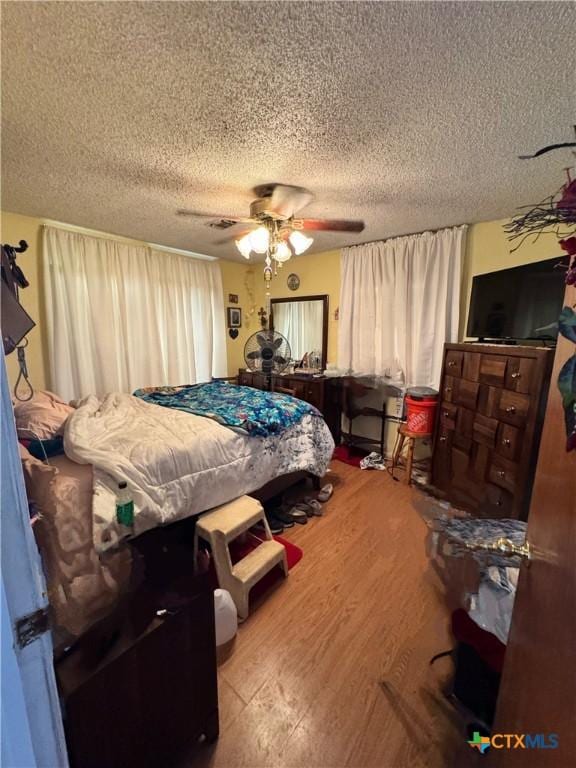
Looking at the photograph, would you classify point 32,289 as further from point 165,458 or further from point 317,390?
point 317,390

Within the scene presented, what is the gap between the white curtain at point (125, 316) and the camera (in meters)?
2.81

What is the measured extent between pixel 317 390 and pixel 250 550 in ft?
6.00

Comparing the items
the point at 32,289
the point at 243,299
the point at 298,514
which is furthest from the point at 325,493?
the point at 32,289

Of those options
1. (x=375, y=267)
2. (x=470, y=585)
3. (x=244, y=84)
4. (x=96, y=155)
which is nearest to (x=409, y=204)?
(x=375, y=267)

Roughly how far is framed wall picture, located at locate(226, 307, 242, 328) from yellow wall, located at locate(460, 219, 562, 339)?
2.72 metres

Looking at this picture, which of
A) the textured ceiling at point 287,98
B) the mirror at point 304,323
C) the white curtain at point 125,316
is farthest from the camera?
the mirror at point 304,323

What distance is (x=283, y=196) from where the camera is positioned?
6.42ft

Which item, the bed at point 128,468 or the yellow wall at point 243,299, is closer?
the bed at point 128,468

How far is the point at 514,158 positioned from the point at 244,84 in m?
1.38

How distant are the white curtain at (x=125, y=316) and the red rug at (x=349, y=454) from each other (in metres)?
1.89

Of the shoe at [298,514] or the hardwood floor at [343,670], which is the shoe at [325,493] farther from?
the hardwood floor at [343,670]

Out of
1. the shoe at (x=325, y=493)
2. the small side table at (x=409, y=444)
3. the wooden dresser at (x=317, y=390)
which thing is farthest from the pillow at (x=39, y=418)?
the small side table at (x=409, y=444)

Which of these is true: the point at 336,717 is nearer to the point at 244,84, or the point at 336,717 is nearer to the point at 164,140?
the point at 244,84

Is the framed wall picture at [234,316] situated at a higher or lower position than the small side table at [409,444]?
higher
